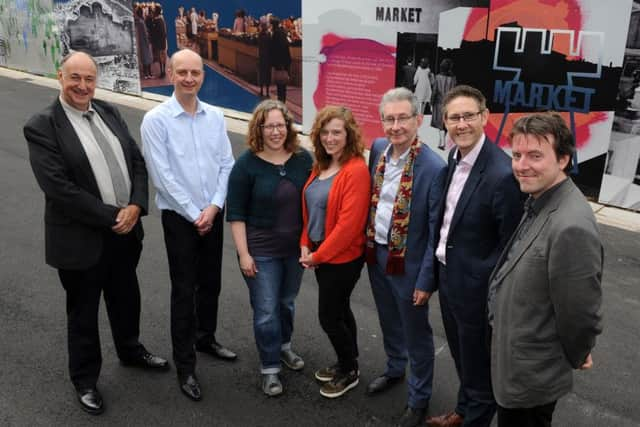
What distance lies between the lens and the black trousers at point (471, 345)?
2.72 m

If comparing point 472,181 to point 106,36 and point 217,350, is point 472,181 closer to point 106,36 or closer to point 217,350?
point 217,350

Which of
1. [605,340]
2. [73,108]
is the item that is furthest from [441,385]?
[73,108]

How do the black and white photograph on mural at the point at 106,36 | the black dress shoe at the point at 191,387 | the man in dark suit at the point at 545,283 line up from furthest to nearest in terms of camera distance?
1. the black and white photograph on mural at the point at 106,36
2. the black dress shoe at the point at 191,387
3. the man in dark suit at the point at 545,283

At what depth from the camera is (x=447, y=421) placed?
10.3ft

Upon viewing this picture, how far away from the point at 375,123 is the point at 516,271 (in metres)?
7.83

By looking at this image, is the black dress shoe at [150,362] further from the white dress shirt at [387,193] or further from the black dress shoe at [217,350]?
the white dress shirt at [387,193]

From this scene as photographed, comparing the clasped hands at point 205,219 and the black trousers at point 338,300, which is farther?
the clasped hands at point 205,219

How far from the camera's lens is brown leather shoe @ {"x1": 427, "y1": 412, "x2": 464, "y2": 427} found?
10.2ft

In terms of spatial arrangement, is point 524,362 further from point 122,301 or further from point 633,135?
point 633,135

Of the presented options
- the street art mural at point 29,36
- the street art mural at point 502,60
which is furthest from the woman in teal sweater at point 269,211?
the street art mural at point 29,36

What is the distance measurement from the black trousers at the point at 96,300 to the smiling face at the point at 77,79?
79cm

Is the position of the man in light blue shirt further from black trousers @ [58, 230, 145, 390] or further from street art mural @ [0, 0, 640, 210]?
street art mural @ [0, 0, 640, 210]

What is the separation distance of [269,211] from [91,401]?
1600 millimetres

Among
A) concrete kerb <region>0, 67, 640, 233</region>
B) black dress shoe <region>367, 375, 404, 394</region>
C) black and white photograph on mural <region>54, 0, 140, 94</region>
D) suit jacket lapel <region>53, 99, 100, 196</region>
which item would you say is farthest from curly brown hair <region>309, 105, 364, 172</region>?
black and white photograph on mural <region>54, 0, 140, 94</region>
